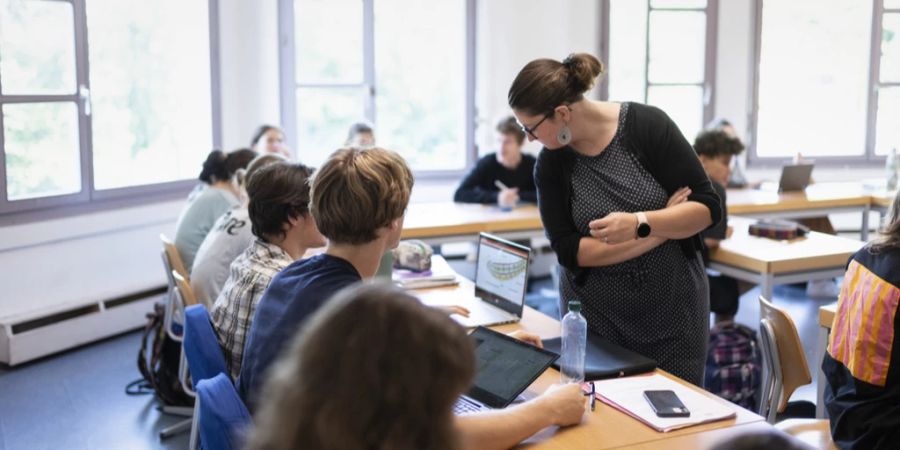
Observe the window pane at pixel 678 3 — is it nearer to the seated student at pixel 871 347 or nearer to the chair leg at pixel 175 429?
the chair leg at pixel 175 429

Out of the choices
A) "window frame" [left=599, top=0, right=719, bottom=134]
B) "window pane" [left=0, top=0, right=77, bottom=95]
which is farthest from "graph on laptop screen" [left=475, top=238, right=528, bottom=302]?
"window frame" [left=599, top=0, right=719, bottom=134]

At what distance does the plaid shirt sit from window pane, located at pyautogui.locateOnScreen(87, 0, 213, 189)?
3.44m

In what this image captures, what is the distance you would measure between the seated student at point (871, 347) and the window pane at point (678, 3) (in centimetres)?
577

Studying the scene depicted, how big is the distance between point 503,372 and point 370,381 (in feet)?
A: 4.67

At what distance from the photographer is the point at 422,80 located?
7281 millimetres

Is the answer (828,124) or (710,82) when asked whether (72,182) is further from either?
(828,124)

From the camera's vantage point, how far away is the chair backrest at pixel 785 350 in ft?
9.06

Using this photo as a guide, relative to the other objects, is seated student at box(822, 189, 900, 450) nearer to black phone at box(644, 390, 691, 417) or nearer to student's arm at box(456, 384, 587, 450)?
black phone at box(644, 390, 691, 417)

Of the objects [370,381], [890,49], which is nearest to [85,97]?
[370,381]

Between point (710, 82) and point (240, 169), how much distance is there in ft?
15.7

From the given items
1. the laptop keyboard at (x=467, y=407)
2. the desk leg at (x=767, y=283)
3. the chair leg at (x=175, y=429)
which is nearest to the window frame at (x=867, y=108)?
the desk leg at (x=767, y=283)

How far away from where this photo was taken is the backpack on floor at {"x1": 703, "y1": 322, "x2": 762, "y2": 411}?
12.3ft

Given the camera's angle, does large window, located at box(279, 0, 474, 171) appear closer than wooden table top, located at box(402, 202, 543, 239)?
No

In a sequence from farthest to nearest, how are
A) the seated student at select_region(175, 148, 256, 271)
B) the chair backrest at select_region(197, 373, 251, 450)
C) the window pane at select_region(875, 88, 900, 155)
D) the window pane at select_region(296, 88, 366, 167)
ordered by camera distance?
the window pane at select_region(875, 88, 900, 155) → the window pane at select_region(296, 88, 366, 167) → the seated student at select_region(175, 148, 256, 271) → the chair backrest at select_region(197, 373, 251, 450)
